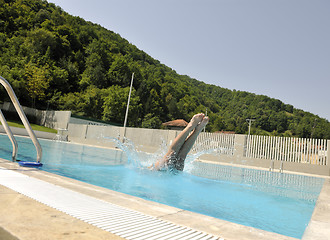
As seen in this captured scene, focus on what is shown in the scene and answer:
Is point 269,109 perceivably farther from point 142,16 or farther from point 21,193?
point 21,193

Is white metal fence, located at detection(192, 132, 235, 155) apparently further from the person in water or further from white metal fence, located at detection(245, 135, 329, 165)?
the person in water

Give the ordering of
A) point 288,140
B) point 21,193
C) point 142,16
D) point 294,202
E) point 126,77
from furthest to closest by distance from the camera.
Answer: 1. point 126,77
2. point 142,16
3. point 288,140
4. point 294,202
5. point 21,193

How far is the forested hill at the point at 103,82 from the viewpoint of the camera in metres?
38.2

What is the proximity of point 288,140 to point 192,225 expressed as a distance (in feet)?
46.3

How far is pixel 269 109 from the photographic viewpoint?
61312 millimetres

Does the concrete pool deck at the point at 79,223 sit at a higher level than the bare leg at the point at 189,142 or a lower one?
lower

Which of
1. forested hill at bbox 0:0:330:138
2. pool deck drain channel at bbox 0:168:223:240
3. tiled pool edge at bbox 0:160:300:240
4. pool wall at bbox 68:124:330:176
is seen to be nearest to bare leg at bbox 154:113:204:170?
tiled pool edge at bbox 0:160:300:240

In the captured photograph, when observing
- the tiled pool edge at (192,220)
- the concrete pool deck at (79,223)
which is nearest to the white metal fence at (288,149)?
the concrete pool deck at (79,223)

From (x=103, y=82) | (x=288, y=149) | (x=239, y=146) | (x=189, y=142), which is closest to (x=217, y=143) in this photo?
(x=239, y=146)

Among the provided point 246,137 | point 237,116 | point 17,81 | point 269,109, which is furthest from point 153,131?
point 269,109

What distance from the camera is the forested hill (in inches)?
1502

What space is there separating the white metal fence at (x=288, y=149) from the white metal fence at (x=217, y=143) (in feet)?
3.55

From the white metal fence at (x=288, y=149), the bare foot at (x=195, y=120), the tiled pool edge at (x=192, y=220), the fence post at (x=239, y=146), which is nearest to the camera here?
the tiled pool edge at (x=192, y=220)

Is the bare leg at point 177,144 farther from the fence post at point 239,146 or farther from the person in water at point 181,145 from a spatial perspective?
the fence post at point 239,146
